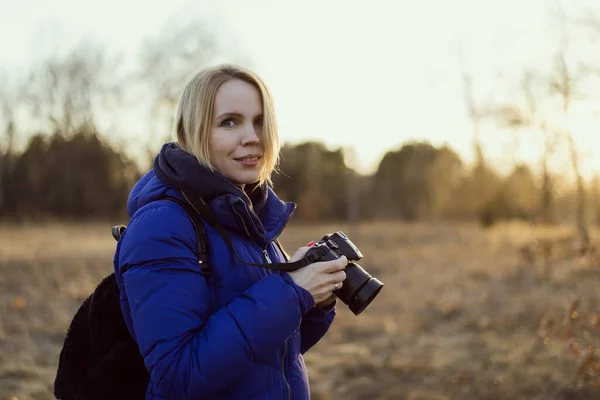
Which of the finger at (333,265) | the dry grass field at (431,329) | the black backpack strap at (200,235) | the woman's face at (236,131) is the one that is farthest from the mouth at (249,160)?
the dry grass field at (431,329)

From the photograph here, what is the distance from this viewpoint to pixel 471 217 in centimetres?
3216

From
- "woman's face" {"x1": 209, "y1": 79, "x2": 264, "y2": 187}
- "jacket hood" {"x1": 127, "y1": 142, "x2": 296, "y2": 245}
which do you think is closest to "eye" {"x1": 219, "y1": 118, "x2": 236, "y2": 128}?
"woman's face" {"x1": 209, "y1": 79, "x2": 264, "y2": 187}

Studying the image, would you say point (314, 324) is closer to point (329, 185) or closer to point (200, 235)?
point (200, 235)

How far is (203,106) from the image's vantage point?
153cm

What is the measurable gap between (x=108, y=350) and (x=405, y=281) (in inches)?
339

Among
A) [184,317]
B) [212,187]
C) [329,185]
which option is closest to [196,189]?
[212,187]

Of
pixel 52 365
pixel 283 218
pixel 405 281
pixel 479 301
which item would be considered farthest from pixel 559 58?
pixel 283 218

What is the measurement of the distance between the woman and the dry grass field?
8.33ft

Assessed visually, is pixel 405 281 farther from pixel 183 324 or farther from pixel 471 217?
pixel 471 217

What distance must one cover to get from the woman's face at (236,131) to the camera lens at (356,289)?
0.40m

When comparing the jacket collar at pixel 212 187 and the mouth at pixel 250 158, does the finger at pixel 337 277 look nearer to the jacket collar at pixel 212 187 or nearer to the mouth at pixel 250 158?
the jacket collar at pixel 212 187

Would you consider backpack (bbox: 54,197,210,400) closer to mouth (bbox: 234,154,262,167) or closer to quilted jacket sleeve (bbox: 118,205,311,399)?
quilted jacket sleeve (bbox: 118,205,311,399)

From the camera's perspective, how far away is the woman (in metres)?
1.33

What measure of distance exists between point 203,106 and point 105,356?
0.71 metres
